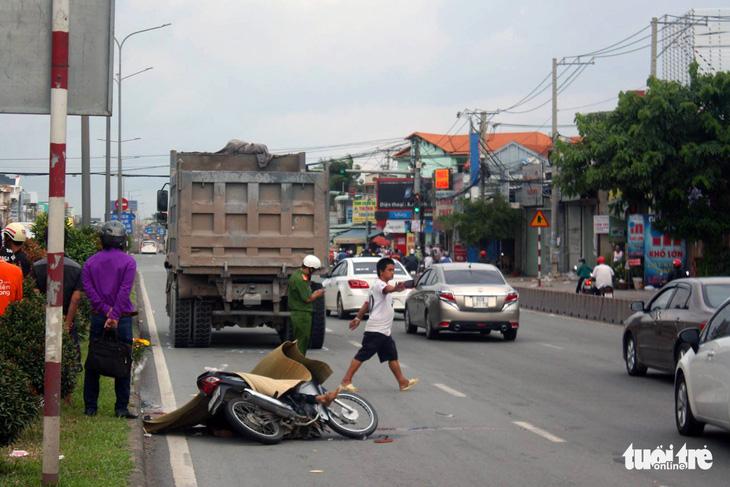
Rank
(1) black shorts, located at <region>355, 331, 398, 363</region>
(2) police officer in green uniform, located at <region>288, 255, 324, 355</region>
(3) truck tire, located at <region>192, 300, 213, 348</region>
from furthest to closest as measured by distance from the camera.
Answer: (3) truck tire, located at <region>192, 300, 213, 348</region>, (2) police officer in green uniform, located at <region>288, 255, 324, 355</region>, (1) black shorts, located at <region>355, 331, 398, 363</region>

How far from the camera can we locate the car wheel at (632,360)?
14.8 metres

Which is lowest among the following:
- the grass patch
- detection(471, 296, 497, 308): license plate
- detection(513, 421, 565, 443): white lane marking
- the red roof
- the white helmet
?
detection(513, 421, 565, 443): white lane marking

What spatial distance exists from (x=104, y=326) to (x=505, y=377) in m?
6.86

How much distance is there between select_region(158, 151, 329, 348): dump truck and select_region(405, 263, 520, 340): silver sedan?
3.15m

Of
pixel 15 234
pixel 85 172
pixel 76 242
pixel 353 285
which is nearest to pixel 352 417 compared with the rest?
pixel 15 234

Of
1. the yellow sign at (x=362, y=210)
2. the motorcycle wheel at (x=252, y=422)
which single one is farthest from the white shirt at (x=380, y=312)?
the yellow sign at (x=362, y=210)

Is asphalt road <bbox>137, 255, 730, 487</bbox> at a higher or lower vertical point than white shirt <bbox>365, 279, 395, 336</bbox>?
lower

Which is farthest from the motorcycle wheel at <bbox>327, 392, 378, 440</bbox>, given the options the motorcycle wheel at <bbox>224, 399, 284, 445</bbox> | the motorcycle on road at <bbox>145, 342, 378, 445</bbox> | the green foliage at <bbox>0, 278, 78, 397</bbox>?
the green foliage at <bbox>0, 278, 78, 397</bbox>

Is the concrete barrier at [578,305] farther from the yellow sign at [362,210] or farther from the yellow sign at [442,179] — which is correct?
the yellow sign at [362,210]

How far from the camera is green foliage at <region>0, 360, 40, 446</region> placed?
715cm

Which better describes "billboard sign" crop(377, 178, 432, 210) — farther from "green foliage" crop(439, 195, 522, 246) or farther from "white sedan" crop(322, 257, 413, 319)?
"white sedan" crop(322, 257, 413, 319)

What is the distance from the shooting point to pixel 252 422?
29.8 ft

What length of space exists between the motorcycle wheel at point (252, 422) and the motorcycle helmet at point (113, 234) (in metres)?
1.93

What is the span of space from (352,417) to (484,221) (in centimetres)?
4747
